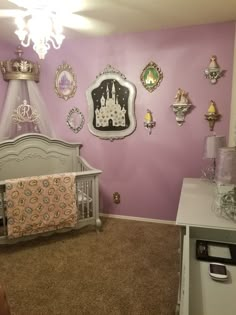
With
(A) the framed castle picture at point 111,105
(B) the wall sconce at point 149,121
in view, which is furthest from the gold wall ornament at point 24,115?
(B) the wall sconce at point 149,121

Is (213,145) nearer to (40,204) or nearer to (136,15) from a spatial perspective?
(136,15)

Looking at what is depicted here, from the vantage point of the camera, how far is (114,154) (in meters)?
3.39

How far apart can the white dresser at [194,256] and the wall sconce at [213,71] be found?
1.13 metres

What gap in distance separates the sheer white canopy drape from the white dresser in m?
2.05

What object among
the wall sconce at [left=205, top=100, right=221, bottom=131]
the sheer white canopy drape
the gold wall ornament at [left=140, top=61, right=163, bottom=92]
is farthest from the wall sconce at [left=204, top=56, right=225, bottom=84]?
the sheer white canopy drape

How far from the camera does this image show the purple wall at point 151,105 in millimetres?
2844

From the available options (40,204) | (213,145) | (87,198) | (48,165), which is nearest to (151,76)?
(213,145)

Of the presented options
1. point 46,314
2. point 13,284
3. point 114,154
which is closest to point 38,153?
point 114,154

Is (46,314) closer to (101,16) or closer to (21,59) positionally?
(101,16)

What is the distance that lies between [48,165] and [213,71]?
2.29 m

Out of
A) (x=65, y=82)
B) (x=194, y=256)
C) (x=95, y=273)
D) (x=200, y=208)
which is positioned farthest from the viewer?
(x=65, y=82)

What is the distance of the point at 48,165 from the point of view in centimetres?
340

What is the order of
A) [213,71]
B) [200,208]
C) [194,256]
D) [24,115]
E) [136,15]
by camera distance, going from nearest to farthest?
[194,256] < [200,208] < [136,15] < [213,71] < [24,115]

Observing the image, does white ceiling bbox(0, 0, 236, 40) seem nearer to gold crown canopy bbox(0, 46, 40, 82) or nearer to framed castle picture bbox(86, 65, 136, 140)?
gold crown canopy bbox(0, 46, 40, 82)
